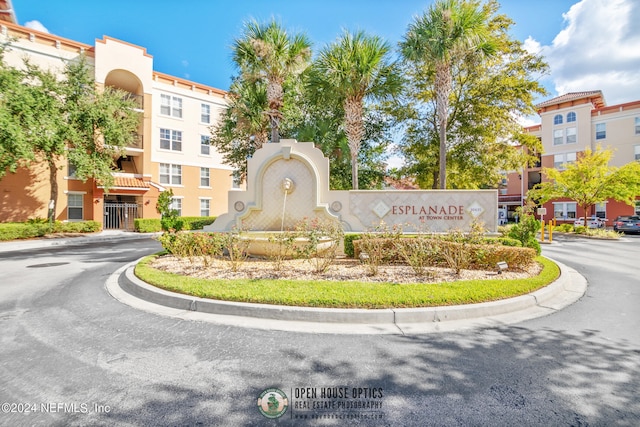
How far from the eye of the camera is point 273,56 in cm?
1337

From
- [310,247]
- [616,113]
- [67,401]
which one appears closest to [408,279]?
[310,247]

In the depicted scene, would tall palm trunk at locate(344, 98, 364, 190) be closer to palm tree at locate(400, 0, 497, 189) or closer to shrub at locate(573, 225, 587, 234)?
palm tree at locate(400, 0, 497, 189)

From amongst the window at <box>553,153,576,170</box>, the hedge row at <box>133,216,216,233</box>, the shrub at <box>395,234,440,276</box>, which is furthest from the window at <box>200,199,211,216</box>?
the window at <box>553,153,576,170</box>

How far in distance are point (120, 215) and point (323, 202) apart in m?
22.2

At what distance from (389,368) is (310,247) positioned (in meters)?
4.38

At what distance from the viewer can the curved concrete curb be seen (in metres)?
4.79

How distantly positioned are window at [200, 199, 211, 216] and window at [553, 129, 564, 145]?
43.9 metres

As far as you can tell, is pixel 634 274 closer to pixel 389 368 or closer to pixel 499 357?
pixel 499 357

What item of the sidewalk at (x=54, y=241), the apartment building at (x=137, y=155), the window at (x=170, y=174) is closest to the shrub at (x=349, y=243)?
the sidewalk at (x=54, y=241)

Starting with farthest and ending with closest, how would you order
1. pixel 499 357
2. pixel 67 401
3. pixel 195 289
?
pixel 195 289 < pixel 499 357 < pixel 67 401

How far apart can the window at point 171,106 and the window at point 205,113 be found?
2.13 m

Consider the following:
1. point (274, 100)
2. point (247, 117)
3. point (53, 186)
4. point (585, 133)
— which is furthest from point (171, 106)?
point (585, 133)

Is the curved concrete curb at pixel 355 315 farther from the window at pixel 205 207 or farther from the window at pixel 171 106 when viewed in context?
the window at pixel 171 106

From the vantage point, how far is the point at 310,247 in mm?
7660
